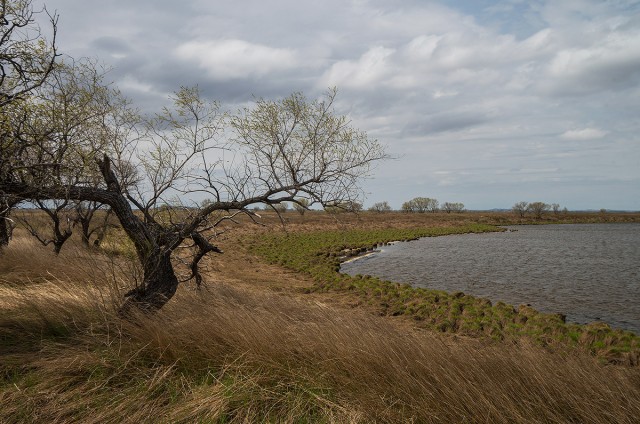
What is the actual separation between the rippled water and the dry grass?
10.6m

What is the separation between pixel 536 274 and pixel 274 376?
21580 millimetres

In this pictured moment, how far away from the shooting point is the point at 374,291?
16.4 meters

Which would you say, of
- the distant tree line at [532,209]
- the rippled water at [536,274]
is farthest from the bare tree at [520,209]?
the rippled water at [536,274]

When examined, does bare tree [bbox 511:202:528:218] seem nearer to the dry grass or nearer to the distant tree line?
the distant tree line

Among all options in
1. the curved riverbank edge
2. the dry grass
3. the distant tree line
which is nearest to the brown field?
the dry grass

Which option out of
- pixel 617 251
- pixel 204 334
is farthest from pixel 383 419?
pixel 617 251

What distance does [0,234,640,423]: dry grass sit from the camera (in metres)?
3.54

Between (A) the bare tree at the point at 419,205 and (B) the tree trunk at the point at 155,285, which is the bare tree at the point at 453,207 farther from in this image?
(B) the tree trunk at the point at 155,285

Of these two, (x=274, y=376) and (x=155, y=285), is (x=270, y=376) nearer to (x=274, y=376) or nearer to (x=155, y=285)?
(x=274, y=376)

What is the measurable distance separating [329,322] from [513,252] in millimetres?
31008

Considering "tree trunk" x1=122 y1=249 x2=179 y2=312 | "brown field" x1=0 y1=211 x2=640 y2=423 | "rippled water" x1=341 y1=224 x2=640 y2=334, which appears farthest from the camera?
"rippled water" x1=341 y1=224 x2=640 y2=334

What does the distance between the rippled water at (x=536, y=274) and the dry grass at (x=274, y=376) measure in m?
10.6

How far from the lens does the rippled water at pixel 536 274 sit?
14.6 m

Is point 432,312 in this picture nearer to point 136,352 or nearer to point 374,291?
point 374,291
